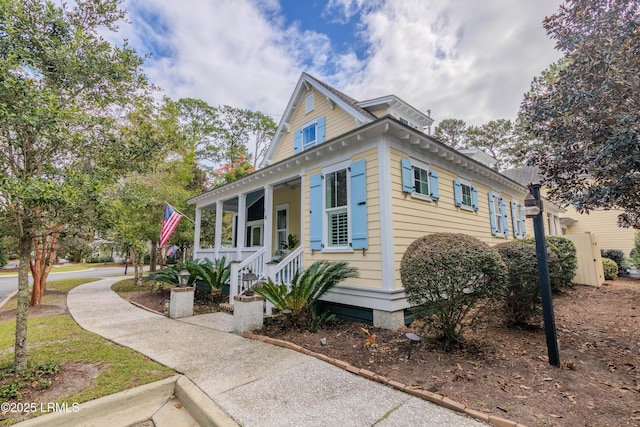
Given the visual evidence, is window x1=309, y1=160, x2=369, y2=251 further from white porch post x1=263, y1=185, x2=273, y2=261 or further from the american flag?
the american flag

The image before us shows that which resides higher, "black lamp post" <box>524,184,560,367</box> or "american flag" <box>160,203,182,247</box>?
"american flag" <box>160,203,182,247</box>

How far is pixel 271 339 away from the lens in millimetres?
4828

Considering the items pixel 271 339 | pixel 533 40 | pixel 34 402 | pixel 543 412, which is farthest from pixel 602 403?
pixel 533 40

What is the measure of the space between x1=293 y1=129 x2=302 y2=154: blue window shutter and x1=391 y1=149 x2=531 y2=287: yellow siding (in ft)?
16.1

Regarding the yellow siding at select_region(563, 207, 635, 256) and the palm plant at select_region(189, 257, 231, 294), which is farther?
the yellow siding at select_region(563, 207, 635, 256)

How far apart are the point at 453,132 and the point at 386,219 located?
25.9 meters

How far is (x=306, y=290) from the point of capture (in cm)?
534

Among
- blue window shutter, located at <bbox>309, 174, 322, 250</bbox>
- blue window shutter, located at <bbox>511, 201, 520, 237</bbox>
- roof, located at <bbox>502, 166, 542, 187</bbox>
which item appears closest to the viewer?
blue window shutter, located at <bbox>309, 174, 322, 250</bbox>

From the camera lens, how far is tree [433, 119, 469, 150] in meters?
26.8

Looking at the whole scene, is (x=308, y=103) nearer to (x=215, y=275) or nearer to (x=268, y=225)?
(x=268, y=225)

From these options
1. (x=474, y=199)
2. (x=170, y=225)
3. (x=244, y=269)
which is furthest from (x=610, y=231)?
(x=170, y=225)

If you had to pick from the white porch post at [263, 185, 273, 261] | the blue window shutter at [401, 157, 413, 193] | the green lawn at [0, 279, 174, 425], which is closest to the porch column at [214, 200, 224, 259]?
the white porch post at [263, 185, 273, 261]

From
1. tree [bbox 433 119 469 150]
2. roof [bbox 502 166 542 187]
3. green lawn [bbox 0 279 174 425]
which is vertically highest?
tree [bbox 433 119 469 150]

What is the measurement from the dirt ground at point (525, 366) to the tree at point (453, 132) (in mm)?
23926
